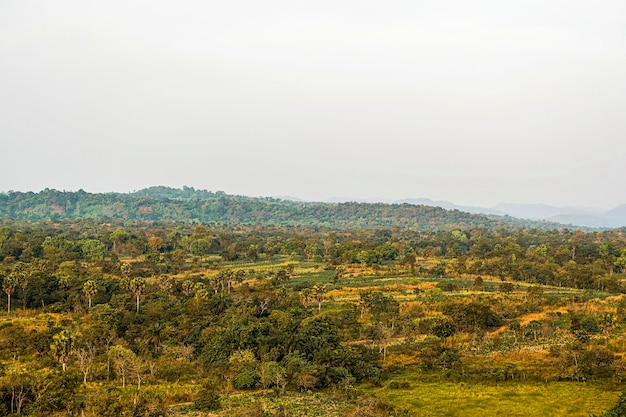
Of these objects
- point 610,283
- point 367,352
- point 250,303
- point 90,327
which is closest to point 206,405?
point 367,352

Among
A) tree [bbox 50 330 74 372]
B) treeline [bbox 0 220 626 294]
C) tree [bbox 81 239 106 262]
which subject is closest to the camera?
tree [bbox 50 330 74 372]

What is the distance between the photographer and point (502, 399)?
33031 millimetres

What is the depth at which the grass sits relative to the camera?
30781mm

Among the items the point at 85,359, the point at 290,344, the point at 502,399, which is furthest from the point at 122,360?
the point at 502,399

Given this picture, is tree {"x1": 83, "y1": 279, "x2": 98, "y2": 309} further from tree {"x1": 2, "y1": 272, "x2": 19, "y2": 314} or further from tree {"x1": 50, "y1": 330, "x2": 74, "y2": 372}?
tree {"x1": 50, "y1": 330, "x2": 74, "y2": 372}

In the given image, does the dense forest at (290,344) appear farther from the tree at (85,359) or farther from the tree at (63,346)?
the tree at (85,359)

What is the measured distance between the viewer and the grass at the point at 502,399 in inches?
1212

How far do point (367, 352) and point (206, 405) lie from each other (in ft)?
54.8

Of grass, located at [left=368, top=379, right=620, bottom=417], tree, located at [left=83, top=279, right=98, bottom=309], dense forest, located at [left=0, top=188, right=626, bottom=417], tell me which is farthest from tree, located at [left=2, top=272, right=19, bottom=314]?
grass, located at [left=368, top=379, right=620, bottom=417]

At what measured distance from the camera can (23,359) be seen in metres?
40.2

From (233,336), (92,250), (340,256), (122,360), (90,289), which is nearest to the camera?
(122,360)

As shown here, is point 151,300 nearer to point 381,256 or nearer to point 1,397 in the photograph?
point 1,397

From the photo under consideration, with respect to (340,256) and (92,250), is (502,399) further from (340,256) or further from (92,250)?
(92,250)

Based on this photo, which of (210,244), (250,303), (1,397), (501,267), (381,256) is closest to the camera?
(1,397)
